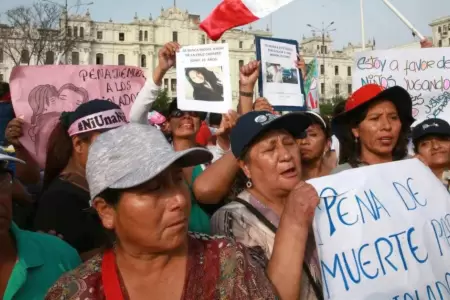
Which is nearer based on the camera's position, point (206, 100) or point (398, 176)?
point (398, 176)

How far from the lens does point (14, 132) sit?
381 cm

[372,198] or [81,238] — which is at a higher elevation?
[372,198]

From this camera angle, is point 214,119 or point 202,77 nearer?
point 202,77

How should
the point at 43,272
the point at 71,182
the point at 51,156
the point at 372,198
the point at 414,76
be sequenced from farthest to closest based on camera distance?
the point at 414,76 → the point at 51,156 → the point at 71,182 → the point at 372,198 → the point at 43,272

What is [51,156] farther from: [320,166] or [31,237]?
[320,166]

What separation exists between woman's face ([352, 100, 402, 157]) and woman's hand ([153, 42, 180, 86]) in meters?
1.54

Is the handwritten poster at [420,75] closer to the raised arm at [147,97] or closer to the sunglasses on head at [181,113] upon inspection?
the sunglasses on head at [181,113]

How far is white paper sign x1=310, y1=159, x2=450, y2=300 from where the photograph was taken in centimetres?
195

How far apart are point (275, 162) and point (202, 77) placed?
1.89 m

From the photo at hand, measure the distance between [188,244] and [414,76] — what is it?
347 centimetres

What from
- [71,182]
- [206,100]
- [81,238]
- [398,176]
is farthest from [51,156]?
[398,176]

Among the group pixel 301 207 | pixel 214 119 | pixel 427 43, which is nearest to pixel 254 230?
pixel 301 207

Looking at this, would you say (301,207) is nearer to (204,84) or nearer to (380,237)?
(380,237)

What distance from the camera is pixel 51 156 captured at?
294cm
